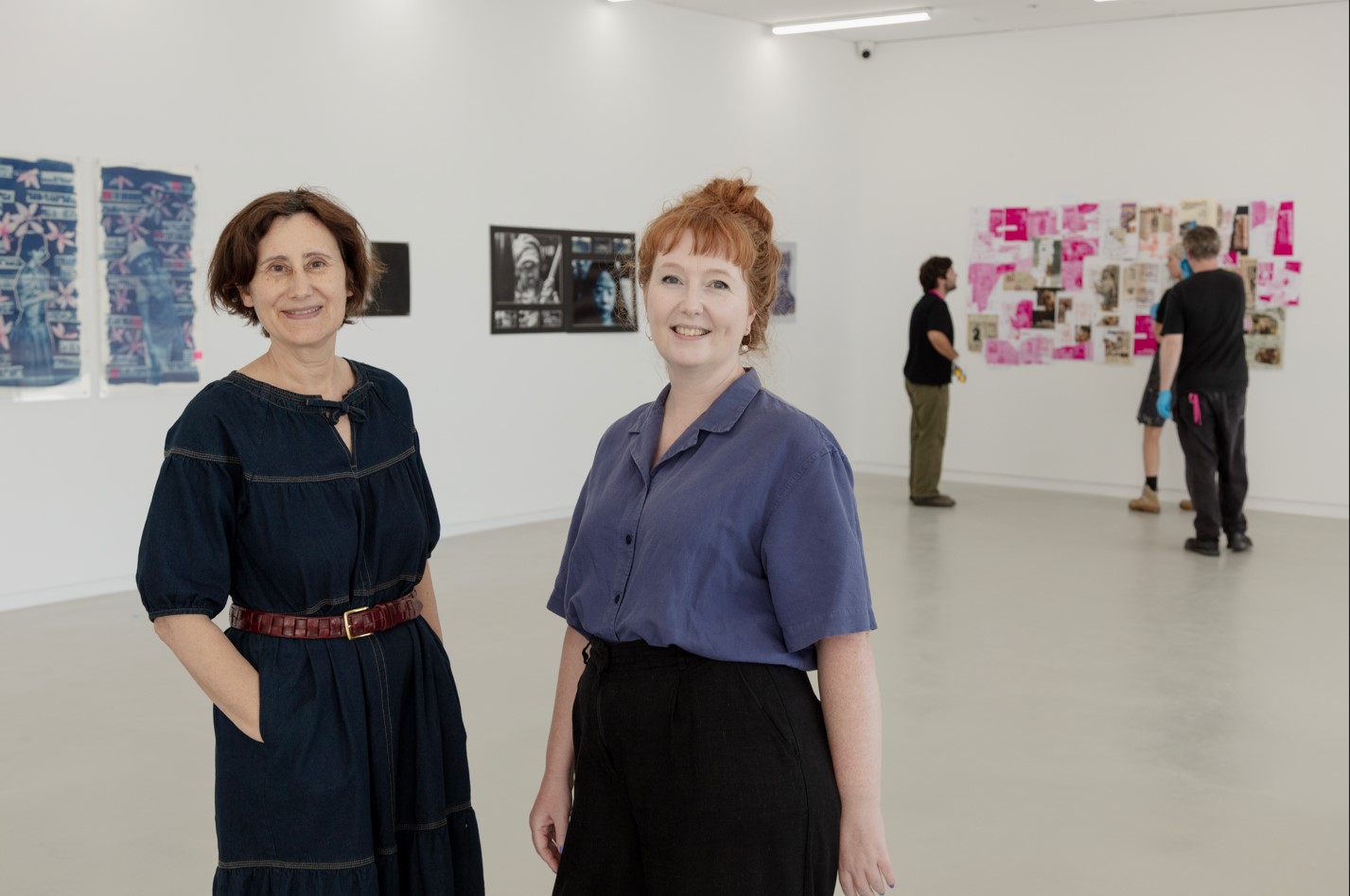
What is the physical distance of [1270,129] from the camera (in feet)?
32.6

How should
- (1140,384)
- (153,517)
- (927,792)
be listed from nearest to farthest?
(153,517) → (927,792) → (1140,384)

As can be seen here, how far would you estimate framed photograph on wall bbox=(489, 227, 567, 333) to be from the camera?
9039mm

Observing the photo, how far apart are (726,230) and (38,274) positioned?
18.9 ft

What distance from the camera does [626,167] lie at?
9906 millimetres

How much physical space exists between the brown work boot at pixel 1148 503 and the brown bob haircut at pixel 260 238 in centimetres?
868

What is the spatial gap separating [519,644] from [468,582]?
1.35m

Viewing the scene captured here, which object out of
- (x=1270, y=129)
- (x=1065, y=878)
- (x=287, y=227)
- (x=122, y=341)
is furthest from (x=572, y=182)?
(x=287, y=227)

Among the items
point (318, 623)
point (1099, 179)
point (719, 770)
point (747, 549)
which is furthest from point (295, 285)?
point (1099, 179)

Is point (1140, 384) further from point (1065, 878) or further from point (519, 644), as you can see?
point (1065, 878)

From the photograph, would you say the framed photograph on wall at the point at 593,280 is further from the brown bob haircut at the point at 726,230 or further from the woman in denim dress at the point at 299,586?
the brown bob haircut at the point at 726,230

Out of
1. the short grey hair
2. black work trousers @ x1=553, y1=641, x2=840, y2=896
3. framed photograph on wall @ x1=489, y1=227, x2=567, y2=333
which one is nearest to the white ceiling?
framed photograph on wall @ x1=489, y1=227, x2=567, y2=333

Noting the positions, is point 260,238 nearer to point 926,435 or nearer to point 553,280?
point 553,280

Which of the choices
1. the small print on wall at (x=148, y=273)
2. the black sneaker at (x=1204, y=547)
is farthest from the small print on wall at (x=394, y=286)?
the black sneaker at (x=1204, y=547)

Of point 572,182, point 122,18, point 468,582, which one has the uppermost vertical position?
point 122,18
